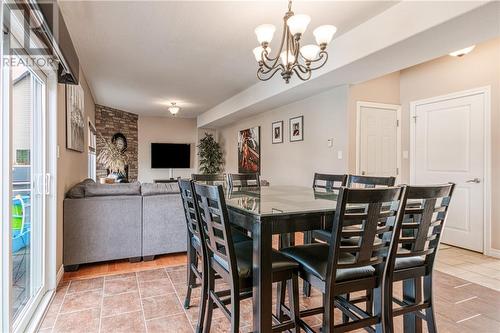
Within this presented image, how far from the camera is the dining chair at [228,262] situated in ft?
4.71

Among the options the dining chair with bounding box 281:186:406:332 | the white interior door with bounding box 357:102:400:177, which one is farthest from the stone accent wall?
the dining chair with bounding box 281:186:406:332

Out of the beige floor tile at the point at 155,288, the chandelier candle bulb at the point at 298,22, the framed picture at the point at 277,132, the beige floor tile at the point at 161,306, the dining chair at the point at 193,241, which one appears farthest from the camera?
the framed picture at the point at 277,132

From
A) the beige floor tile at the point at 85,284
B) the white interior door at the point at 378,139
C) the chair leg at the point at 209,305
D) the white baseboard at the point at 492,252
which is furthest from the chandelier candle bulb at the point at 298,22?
the white baseboard at the point at 492,252

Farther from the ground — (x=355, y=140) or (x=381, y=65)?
(x=381, y=65)

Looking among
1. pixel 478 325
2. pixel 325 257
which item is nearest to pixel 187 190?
pixel 325 257

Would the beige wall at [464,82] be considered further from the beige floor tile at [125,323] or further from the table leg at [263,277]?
the beige floor tile at [125,323]

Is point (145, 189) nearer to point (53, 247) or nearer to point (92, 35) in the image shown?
point (53, 247)

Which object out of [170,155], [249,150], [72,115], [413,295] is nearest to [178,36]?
[72,115]

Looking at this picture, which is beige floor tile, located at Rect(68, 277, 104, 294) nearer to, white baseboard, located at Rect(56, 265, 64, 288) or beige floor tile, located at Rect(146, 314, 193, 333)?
white baseboard, located at Rect(56, 265, 64, 288)

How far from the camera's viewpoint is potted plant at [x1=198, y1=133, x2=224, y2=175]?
798 cm

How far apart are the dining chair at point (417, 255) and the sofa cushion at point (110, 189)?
8.58 feet

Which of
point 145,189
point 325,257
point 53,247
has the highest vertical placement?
point 145,189

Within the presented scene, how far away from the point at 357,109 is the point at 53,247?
3743mm

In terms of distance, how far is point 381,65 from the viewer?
304 centimetres
